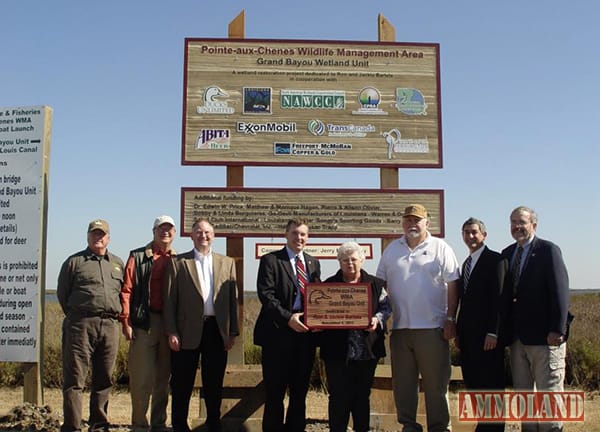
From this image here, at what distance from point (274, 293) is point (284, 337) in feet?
1.20

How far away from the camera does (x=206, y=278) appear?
5477 millimetres

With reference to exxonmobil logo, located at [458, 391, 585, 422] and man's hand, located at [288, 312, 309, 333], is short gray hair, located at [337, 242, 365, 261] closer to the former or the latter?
man's hand, located at [288, 312, 309, 333]

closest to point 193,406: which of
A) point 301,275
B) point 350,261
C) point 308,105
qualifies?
point 301,275

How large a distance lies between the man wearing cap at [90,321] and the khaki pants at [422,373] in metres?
2.54

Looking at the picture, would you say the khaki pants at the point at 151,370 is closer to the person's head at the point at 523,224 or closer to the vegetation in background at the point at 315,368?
the person's head at the point at 523,224

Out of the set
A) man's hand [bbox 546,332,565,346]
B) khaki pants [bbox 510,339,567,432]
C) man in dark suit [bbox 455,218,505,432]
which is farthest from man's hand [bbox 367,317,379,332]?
man's hand [bbox 546,332,565,346]

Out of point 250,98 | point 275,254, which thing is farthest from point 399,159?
point 275,254

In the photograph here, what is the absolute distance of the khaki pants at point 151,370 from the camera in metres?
5.47

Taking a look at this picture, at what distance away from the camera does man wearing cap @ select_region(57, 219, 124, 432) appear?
5488 millimetres

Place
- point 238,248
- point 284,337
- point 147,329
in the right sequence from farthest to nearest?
point 238,248 → point 147,329 → point 284,337

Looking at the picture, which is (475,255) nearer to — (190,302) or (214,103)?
(190,302)

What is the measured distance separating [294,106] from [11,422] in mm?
4294

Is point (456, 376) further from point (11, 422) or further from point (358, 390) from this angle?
point (11, 422)

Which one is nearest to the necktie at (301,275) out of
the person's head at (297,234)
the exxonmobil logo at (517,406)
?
the person's head at (297,234)
